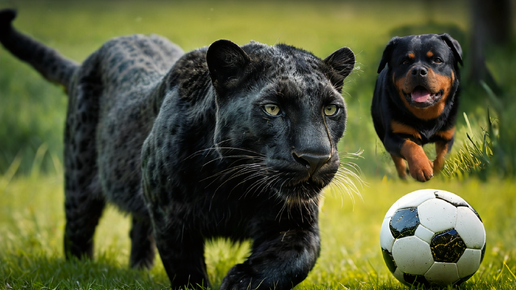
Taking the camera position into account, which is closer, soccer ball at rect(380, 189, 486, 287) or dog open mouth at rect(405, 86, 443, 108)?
dog open mouth at rect(405, 86, 443, 108)

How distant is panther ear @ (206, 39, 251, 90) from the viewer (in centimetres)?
305

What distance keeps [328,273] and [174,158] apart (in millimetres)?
1742

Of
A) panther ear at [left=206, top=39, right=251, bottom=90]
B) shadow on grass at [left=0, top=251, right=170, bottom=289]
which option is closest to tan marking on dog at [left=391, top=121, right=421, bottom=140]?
panther ear at [left=206, top=39, right=251, bottom=90]

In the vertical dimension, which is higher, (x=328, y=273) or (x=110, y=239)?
(x=328, y=273)

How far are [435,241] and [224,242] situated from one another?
1.54m

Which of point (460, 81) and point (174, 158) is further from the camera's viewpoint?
point (174, 158)

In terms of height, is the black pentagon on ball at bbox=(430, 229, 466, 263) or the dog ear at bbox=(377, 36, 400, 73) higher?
the dog ear at bbox=(377, 36, 400, 73)

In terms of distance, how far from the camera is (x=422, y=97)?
2.79m

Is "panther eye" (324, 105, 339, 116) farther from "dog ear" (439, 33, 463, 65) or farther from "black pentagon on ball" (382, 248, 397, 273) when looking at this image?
"black pentagon on ball" (382, 248, 397, 273)

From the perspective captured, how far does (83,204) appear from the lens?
5.16 m

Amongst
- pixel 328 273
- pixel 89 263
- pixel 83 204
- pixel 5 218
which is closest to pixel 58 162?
pixel 5 218

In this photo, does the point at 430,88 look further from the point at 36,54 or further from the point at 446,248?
the point at 36,54

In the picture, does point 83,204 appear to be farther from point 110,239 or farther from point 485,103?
point 485,103

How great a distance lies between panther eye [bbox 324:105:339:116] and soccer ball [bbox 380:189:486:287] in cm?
78
